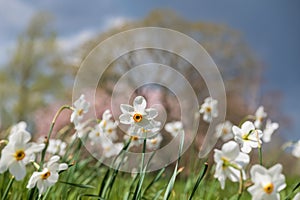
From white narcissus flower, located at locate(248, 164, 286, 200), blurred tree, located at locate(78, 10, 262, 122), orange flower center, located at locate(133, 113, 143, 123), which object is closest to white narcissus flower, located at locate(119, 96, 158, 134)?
orange flower center, located at locate(133, 113, 143, 123)

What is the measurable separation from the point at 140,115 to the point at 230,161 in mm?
361

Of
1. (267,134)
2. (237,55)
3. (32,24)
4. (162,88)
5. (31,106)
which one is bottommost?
(267,134)

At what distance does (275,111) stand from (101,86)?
265 inches

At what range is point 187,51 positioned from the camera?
369 inches

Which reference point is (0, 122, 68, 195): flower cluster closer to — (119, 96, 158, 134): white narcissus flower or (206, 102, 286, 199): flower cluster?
(119, 96, 158, 134): white narcissus flower

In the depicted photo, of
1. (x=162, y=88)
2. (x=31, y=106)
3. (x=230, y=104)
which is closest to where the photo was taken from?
(x=162, y=88)

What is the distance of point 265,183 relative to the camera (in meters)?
0.84

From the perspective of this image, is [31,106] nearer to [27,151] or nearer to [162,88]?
[162,88]

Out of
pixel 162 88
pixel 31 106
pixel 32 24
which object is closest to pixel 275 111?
pixel 162 88

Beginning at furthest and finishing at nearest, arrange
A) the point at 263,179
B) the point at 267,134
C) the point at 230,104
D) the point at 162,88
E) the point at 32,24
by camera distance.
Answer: the point at 32,24
the point at 230,104
the point at 162,88
the point at 267,134
the point at 263,179

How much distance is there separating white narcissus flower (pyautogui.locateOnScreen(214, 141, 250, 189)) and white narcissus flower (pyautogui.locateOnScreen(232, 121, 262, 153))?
0.50 feet

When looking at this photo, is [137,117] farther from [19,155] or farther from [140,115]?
[19,155]

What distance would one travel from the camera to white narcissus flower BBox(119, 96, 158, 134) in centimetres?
121

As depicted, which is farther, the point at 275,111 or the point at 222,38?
the point at 275,111
